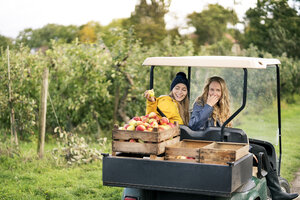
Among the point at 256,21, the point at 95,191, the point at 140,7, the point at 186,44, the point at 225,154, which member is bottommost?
the point at 95,191

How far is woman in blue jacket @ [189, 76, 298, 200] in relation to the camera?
4.17 m

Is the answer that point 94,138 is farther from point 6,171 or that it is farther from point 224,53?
point 224,53

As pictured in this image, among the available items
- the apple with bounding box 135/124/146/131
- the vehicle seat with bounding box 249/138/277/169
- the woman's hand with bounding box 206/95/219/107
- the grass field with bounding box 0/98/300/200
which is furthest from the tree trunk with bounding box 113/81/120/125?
the apple with bounding box 135/124/146/131

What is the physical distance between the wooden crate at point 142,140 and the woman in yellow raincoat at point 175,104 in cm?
82

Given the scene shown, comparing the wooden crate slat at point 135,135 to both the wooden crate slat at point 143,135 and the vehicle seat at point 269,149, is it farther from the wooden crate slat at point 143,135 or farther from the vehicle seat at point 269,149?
the vehicle seat at point 269,149

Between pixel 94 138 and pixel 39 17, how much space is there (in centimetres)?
2201

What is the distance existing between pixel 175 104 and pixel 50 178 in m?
2.37

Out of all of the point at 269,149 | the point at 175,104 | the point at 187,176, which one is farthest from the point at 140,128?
the point at 269,149

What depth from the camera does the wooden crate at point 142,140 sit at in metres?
3.23

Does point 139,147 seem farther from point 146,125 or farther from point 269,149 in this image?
point 269,149

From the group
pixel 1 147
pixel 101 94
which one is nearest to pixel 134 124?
pixel 1 147

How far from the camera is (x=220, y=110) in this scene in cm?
431

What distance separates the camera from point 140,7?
102 feet

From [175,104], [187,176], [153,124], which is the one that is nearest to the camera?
[187,176]
